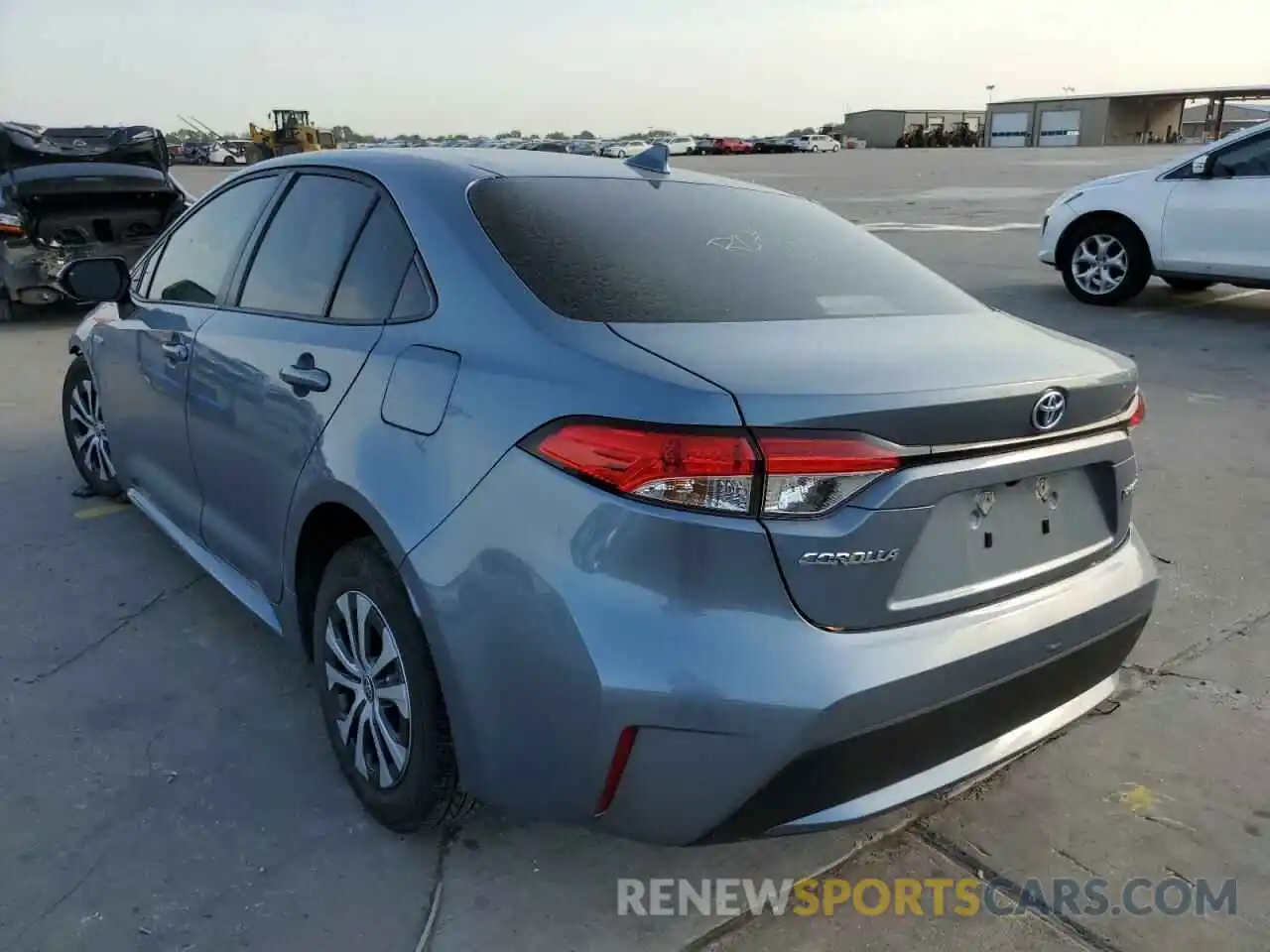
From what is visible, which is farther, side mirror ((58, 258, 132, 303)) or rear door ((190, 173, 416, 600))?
side mirror ((58, 258, 132, 303))

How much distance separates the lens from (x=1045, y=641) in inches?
88.0

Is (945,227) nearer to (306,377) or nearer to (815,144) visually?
(306,377)

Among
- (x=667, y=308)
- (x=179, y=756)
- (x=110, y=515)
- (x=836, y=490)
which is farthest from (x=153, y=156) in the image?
(x=836, y=490)

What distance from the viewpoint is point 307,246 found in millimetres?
3020

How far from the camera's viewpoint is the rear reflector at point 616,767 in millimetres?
1935

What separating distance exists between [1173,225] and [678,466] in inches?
340

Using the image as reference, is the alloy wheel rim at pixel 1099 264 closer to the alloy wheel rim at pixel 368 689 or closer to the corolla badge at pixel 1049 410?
the corolla badge at pixel 1049 410

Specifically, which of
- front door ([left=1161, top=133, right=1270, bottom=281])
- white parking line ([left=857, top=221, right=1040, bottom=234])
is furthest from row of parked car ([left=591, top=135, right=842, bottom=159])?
front door ([left=1161, top=133, right=1270, bottom=281])

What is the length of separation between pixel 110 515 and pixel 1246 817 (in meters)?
4.57

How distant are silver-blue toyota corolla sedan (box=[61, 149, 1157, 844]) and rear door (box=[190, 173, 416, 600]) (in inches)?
0.6

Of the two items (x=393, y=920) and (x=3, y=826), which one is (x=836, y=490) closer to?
(x=393, y=920)

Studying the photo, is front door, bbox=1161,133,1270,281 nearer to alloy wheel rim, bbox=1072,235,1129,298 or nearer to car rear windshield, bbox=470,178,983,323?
alloy wheel rim, bbox=1072,235,1129,298

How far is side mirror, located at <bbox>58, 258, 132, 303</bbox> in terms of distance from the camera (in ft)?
13.2

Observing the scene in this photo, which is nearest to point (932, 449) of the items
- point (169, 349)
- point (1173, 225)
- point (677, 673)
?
point (677, 673)
